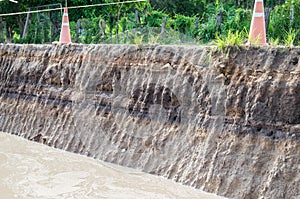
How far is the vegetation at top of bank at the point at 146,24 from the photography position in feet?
29.5

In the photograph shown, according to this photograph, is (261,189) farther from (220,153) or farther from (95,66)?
(95,66)

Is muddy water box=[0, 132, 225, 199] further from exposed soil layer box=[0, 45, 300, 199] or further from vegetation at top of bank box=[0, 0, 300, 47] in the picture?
vegetation at top of bank box=[0, 0, 300, 47]

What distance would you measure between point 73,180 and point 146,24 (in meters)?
9.56

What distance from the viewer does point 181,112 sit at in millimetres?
6164

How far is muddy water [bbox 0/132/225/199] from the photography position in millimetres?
5305

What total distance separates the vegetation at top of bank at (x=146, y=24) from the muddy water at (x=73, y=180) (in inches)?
83.1

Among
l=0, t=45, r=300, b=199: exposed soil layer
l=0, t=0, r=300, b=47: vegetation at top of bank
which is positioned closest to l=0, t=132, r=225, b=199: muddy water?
l=0, t=45, r=300, b=199: exposed soil layer

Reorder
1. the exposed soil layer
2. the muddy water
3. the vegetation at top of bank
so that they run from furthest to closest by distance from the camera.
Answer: the vegetation at top of bank
the muddy water
the exposed soil layer

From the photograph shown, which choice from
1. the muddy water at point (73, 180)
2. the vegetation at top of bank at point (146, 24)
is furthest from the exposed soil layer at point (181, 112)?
the vegetation at top of bank at point (146, 24)

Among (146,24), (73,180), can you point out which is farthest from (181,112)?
(146,24)

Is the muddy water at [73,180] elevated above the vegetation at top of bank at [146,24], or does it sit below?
below

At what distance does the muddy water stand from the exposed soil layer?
25cm

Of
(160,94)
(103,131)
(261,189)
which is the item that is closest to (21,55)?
(103,131)

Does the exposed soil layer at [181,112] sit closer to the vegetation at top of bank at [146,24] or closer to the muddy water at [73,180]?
the muddy water at [73,180]
